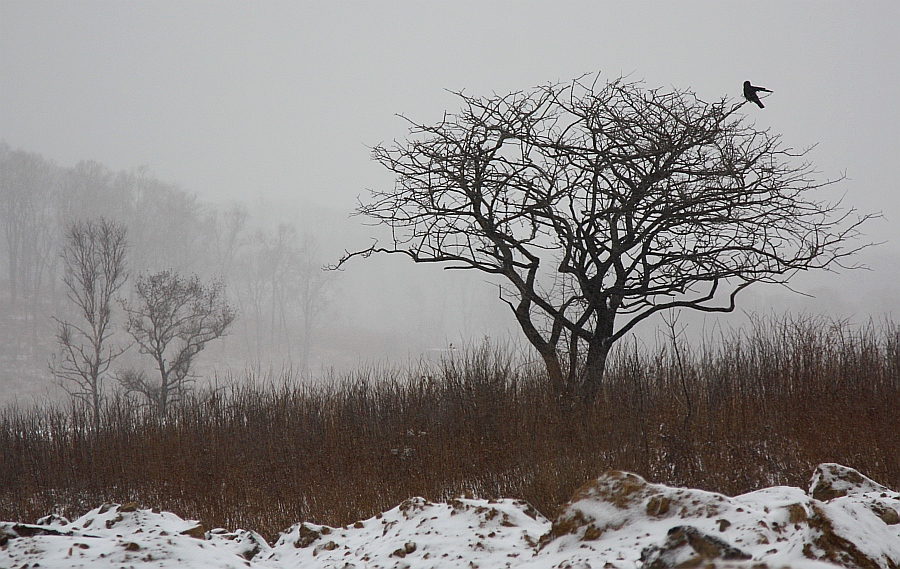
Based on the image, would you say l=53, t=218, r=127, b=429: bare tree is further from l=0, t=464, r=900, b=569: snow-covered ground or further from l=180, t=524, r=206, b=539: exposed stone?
l=0, t=464, r=900, b=569: snow-covered ground

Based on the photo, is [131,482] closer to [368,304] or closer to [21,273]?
[21,273]

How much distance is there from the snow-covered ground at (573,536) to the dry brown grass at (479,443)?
311 centimetres

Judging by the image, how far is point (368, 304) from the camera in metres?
79.3

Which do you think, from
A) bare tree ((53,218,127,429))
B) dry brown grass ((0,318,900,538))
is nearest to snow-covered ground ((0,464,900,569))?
dry brown grass ((0,318,900,538))

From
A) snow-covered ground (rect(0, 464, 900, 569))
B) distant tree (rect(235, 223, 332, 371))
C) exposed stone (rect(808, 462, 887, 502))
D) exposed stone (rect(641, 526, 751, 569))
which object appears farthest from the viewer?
distant tree (rect(235, 223, 332, 371))

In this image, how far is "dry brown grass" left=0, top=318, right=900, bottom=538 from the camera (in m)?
7.08

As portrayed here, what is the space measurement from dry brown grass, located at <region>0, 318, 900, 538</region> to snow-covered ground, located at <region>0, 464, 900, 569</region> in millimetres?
3114

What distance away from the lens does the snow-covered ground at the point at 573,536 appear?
2.29 meters

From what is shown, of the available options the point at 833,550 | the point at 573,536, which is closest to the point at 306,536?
the point at 573,536

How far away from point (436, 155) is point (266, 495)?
5357mm

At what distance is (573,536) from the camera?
122 inches

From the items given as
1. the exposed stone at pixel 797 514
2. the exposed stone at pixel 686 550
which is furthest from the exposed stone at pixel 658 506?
the exposed stone at pixel 686 550

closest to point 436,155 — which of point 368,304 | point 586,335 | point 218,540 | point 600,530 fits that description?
point 586,335

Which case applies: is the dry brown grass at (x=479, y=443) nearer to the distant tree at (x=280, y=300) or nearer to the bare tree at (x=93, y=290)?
the bare tree at (x=93, y=290)
